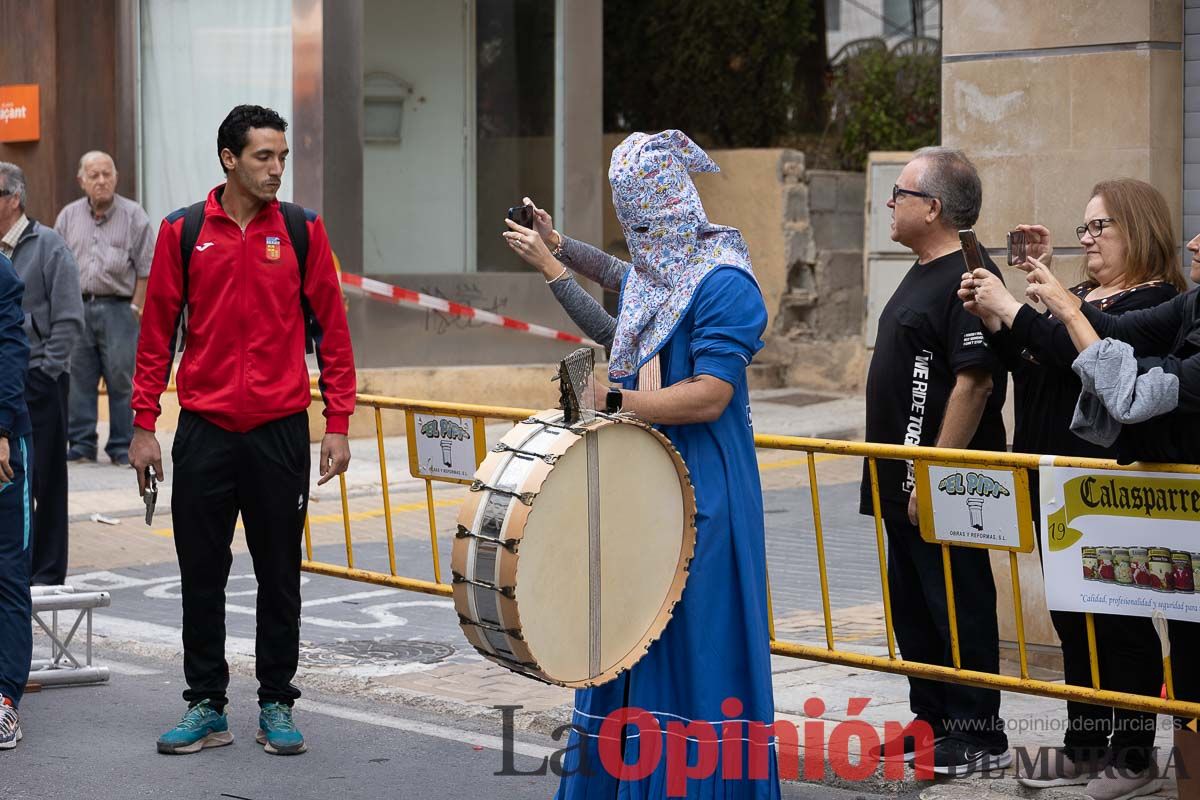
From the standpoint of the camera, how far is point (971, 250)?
17.3 ft

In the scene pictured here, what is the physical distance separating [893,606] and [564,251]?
1778mm

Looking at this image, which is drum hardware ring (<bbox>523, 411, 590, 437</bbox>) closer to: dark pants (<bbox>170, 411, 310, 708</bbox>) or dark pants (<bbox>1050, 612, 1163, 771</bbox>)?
dark pants (<bbox>170, 411, 310, 708</bbox>)

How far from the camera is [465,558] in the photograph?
15.0 feet

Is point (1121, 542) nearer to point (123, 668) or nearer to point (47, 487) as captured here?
point (123, 668)

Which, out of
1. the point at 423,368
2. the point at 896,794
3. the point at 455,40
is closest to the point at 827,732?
the point at 896,794

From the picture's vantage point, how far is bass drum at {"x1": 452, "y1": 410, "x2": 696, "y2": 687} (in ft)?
14.7

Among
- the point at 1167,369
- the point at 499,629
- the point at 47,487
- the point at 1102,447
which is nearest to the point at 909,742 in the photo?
the point at 1102,447

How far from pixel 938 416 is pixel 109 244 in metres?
8.90

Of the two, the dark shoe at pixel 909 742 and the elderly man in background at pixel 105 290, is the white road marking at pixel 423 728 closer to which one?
the dark shoe at pixel 909 742

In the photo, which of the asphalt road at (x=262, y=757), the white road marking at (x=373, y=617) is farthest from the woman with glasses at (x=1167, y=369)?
the white road marking at (x=373, y=617)

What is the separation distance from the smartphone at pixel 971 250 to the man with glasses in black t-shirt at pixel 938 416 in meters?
0.55

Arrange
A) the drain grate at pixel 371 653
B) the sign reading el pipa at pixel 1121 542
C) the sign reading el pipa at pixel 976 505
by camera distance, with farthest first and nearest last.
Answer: the drain grate at pixel 371 653 → the sign reading el pipa at pixel 976 505 → the sign reading el pipa at pixel 1121 542

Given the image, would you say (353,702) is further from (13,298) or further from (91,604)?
(13,298)

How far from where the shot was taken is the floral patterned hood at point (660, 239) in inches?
194
